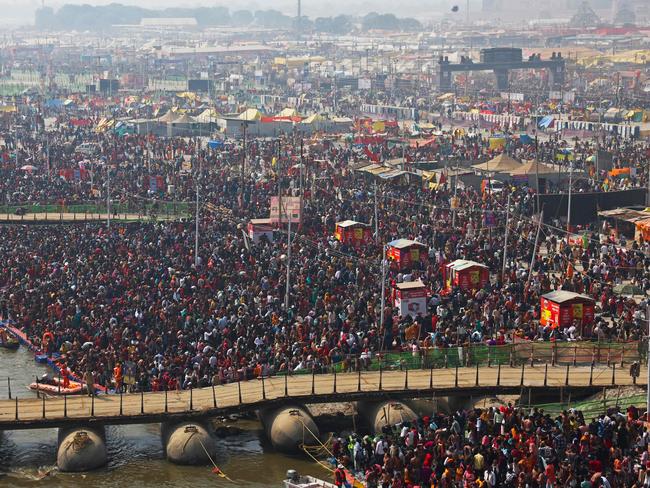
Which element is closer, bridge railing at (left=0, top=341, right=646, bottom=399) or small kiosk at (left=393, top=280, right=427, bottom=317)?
bridge railing at (left=0, top=341, right=646, bottom=399)

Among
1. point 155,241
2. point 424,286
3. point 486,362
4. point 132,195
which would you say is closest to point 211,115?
point 132,195

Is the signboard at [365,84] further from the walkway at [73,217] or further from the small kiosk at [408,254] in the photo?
the small kiosk at [408,254]

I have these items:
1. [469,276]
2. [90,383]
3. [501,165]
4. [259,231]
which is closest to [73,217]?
[259,231]

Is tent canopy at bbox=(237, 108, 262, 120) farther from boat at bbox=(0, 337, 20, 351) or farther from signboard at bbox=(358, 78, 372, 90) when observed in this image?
signboard at bbox=(358, 78, 372, 90)

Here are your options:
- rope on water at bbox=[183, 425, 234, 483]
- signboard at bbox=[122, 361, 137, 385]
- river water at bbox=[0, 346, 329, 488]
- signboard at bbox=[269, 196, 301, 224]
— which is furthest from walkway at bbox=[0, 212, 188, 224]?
rope on water at bbox=[183, 425, 234, 483]

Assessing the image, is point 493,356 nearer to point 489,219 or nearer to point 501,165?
point 489,219

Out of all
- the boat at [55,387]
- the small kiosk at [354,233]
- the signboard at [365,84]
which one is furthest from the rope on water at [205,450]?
the signboard at [365,84]
